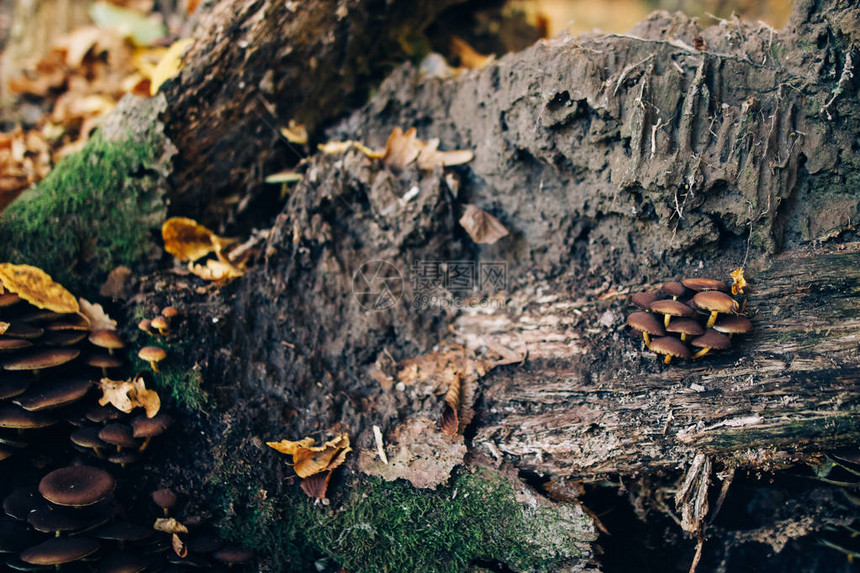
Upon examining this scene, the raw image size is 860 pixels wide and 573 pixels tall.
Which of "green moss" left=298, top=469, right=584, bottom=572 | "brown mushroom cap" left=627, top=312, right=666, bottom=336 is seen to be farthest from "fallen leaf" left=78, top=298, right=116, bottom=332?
"brown mushroom cap" left=627, top=312, right=666, bottom=336

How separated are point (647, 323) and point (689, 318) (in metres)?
0.23

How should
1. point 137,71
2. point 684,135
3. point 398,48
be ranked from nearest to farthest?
point 684,135
point 398,48
point 137,71

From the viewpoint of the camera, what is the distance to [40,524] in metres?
2.66

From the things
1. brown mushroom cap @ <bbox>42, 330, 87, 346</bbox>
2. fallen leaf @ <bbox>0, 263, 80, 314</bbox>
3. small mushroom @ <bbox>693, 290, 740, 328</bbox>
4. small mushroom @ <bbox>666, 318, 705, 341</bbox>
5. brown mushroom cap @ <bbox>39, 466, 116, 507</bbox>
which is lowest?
brown mushroom cap @ <bbox>39, 466, 116, 507</bbox>

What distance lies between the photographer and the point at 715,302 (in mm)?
2766

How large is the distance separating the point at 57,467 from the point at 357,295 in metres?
2.09

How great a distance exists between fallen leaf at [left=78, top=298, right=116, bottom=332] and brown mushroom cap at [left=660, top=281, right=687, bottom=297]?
11.4 ft

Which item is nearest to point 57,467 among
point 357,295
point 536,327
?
point 357,295

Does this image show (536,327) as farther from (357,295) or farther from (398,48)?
(398,48)

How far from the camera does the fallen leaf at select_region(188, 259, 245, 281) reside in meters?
3.66

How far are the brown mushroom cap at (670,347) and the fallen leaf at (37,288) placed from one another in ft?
11.6

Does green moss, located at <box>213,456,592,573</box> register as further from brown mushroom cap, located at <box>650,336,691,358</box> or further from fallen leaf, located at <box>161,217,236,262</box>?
fallen leaf, located at <box>161,217,236,262</box>

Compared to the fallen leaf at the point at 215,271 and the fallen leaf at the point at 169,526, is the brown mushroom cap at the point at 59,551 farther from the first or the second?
the fallen leaf at the point at 215,271

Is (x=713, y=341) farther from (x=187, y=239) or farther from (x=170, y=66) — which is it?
(x=170, y=66)
